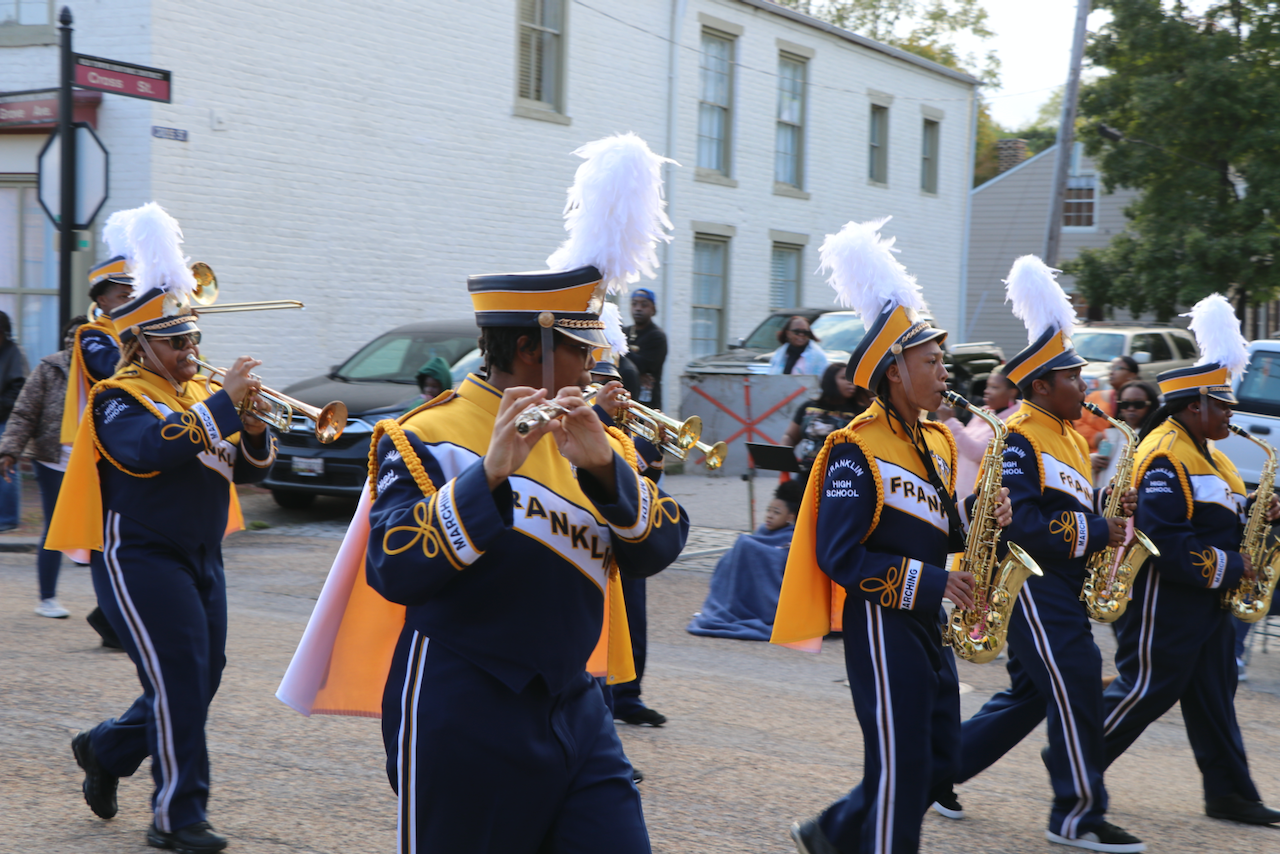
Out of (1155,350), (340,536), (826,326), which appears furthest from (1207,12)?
(340,536)

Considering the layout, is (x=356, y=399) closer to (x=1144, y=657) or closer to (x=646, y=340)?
(x=646, y=340)

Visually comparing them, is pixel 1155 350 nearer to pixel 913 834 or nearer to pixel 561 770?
pixel 913 834

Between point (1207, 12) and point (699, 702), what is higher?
point (1207, 12)

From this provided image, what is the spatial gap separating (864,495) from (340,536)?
28.7ft

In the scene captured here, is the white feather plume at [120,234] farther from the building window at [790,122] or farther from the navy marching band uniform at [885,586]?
the building window at [790,122]

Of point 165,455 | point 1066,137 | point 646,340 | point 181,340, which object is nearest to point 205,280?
point 181,340

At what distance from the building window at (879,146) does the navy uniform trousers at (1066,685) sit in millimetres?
20353

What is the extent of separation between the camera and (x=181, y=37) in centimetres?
1387

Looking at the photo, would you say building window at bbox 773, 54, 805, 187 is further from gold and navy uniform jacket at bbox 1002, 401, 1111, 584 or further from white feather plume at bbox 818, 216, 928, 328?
white feather plume at bbox 818, 216, 928, 328

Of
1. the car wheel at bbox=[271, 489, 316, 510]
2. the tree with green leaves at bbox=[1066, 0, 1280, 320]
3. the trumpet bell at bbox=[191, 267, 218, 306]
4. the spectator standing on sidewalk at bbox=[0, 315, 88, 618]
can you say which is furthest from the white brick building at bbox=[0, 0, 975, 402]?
the trumpet bell at bbox=[191, 267, 218, 306]

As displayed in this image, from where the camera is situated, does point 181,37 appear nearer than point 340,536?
No

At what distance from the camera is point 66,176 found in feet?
37.8

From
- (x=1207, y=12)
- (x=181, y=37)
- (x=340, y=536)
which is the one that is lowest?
(x=340, y=536)

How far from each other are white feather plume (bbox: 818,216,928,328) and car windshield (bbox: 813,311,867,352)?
1260 centimetres
